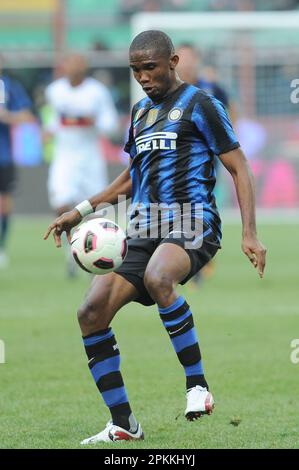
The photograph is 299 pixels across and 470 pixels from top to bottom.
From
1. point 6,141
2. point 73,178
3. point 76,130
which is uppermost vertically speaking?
point 76,130

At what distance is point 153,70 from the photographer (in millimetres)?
6508

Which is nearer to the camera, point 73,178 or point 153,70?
point 153,70

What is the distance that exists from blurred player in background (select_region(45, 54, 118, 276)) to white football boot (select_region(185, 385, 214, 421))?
8912 millimetres

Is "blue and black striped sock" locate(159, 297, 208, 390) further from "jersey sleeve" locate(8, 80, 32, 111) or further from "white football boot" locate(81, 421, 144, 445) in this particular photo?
"jersey sleeve" locate(8, 80, 32, 111)

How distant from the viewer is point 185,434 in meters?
6.55

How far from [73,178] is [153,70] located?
29.6ft

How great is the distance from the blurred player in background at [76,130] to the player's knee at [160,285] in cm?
880

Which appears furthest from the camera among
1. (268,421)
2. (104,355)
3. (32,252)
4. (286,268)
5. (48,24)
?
(48,24)

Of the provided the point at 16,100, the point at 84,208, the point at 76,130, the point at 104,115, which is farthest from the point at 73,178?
the point at 84,208

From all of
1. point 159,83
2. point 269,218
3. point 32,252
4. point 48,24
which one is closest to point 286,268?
point 32,252

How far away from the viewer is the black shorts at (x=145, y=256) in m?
6.52

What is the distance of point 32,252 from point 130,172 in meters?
11.7

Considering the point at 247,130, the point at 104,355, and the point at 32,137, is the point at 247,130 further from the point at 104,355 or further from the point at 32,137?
the point at 104,355

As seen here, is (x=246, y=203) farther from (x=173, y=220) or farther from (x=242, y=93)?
(x=242, y=93)
